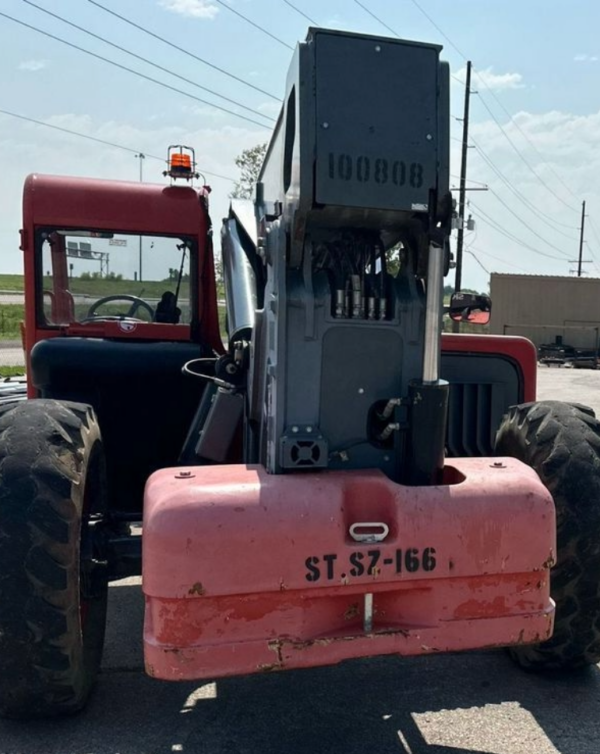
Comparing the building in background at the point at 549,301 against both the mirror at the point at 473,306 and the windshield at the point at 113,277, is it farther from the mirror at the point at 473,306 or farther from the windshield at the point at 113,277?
the mirror at the point at 473,306

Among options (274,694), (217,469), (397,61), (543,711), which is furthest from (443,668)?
(397,61)

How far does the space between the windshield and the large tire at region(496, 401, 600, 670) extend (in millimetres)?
2439

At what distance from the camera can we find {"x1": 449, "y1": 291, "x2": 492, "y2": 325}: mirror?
3.96 m

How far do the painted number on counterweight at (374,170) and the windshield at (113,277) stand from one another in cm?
235

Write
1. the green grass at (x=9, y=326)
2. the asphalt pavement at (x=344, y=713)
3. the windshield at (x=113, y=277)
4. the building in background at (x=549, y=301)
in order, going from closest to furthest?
the asphalt pavement at (x=344, y=713) < the windshield at (x=113, y=277) < the green grass at (x=9, y=326) < the building in background at (x=549, y=301)

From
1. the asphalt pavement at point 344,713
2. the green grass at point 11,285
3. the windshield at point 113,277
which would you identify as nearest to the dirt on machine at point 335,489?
the asphalt pavement at point 344,713

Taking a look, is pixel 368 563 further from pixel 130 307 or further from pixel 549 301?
pixel 549 301

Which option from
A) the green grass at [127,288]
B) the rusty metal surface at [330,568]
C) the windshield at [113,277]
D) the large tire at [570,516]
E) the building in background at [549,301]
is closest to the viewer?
the rusty metal surface at [330,568]

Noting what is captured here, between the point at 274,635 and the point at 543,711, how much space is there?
141 centimetres

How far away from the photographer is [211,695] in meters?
3.34

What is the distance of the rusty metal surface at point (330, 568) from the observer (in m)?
2.49

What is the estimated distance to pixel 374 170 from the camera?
8.60ft

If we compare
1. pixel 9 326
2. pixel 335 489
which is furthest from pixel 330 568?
pixel 9 326

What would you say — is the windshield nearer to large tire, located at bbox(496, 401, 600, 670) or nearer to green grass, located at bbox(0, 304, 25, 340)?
large tire, located at bbox(496, 401, 600, 670)
